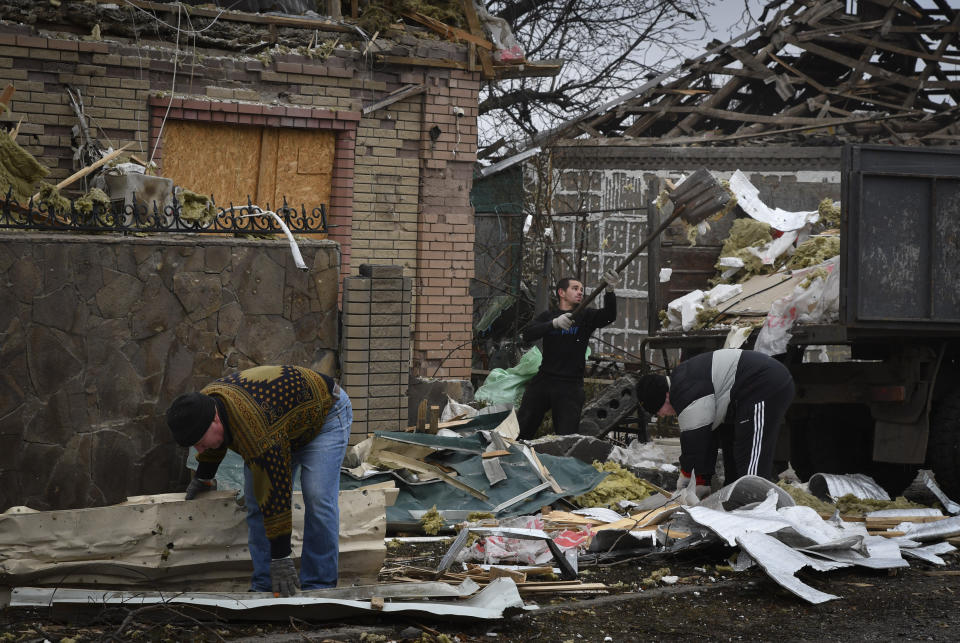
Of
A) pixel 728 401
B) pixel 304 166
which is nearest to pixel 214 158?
pixel 304 166

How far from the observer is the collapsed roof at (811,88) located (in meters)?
16.2

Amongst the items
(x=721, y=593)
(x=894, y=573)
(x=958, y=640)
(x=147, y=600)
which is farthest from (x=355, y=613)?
(x=894, y=573)

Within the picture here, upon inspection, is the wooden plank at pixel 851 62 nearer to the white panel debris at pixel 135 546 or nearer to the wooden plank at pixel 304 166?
the wooden plank at pixel 304 166

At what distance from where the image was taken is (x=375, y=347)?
306 inches

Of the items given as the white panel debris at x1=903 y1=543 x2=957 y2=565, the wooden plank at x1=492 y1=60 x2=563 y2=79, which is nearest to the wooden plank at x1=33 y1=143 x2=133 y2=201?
the wooden plank at x1=492 y1=60 x2=563 y2=79

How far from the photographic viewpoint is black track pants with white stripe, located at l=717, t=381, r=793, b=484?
7.07m

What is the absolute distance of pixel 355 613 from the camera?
4.89 metres

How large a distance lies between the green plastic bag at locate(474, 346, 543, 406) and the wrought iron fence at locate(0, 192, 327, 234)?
12.0ft

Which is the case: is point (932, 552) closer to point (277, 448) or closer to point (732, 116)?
point (277, 448)

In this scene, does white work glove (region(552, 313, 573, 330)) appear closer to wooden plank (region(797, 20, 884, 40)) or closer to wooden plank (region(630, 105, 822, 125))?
wooden plank (region(630, 105, 822, 125))

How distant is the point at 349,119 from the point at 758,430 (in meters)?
5.30

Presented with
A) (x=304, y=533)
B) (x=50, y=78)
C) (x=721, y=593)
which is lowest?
(x=721, y=593)

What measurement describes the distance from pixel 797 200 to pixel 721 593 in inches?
421

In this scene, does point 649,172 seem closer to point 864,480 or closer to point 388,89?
point 388,89
